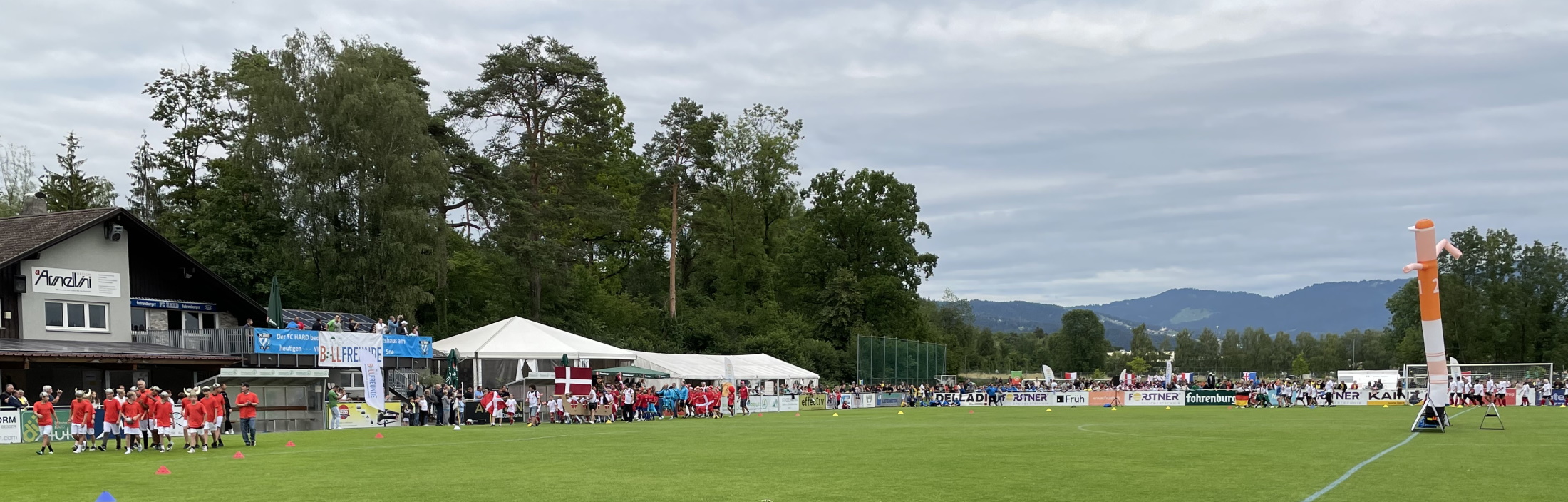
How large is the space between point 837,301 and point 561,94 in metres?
23.7

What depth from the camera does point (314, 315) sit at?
47812 millimetres

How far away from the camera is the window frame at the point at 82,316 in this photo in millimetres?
37031

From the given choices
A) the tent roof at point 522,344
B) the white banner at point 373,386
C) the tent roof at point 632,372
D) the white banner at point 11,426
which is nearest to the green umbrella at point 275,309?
the white banner at point 373,386

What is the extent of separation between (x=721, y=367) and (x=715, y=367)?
19.7 inches

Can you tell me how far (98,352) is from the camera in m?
34.1

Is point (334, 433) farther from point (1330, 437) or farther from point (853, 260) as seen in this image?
point (853, 260)

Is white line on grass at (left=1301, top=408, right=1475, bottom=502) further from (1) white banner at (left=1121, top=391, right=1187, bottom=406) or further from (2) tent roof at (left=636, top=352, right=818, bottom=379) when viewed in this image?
(1) white banner at (left=1121, top=391, right=1187, bottom=406)

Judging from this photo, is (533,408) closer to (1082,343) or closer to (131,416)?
(131,416)

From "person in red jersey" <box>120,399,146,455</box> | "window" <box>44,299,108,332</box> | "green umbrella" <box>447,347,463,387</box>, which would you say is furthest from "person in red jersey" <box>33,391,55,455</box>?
"green umbrella" <box>447,347,463,387</box>

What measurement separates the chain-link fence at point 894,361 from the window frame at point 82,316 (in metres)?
36.8

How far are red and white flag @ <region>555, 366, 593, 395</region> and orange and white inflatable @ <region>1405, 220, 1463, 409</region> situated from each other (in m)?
24.3

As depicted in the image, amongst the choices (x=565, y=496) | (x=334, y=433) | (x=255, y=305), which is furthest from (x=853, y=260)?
(x=565, y=496)

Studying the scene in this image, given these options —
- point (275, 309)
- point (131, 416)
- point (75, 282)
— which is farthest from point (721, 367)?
point (131, 416)

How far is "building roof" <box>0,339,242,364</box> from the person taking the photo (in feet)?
106
